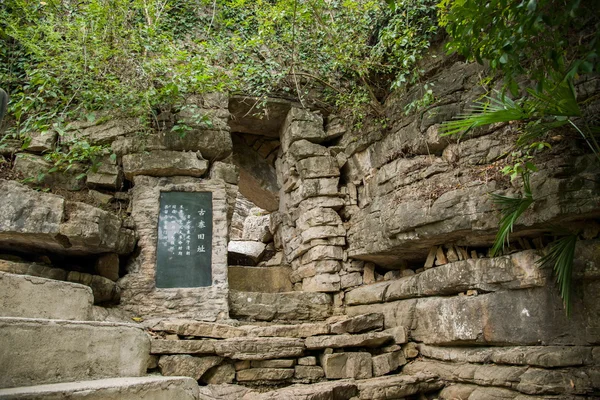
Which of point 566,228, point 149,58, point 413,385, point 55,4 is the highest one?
point 55,4

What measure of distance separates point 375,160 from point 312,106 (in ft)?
5.20

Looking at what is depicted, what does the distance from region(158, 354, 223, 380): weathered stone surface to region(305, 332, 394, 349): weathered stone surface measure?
101cm

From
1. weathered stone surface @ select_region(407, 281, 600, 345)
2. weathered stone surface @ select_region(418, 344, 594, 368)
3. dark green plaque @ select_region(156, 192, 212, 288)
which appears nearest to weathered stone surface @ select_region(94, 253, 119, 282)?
dark green plaque @ select_region(156, 192, 212, 288)

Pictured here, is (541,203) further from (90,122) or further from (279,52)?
(90,122)

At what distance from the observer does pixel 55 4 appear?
19.8ft

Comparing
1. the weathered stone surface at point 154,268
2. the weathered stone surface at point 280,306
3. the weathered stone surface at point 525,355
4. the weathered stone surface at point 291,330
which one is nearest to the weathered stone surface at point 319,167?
the weathered stone surface at point 154,268

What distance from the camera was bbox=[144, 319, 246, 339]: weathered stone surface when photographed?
4379 mm

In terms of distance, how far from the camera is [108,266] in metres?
5.23

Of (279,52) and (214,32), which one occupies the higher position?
(214,32)

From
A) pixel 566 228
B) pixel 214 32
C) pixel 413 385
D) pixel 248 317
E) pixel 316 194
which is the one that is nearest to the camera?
pixel 566 228

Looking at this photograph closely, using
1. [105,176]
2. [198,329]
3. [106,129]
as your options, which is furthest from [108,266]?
[106,129]

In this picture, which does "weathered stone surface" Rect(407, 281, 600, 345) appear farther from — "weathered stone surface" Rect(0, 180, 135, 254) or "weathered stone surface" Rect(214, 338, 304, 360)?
"weathered stone surface" Rect(0, 180, 135, 254)

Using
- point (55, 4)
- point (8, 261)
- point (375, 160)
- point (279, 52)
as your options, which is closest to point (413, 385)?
point (375, 160)

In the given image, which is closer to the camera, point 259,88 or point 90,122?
point 90,122
